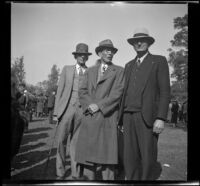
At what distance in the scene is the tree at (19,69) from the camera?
15.3 ft

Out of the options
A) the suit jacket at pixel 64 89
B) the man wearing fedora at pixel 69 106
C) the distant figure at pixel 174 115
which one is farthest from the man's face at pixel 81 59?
the distant figure at pixel 174 115

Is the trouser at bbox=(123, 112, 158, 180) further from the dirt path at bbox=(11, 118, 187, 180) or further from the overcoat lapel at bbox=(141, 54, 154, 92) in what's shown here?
the overcoat lapel at bbox=(141, 54, 154, 92)

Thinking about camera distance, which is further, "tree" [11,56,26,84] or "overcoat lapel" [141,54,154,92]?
"tree" [11,56,26,84]

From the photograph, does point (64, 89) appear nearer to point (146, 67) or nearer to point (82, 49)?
point (82, 49)

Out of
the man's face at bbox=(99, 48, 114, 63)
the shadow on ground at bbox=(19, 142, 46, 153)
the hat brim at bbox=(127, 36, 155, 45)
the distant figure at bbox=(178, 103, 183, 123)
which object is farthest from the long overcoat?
the distant figure at bbox=(178, 103, 183, 123)

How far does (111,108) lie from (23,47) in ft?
A: 6.32

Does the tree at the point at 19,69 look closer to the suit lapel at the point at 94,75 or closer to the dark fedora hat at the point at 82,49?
the dark fedora hat at the point at 82,49

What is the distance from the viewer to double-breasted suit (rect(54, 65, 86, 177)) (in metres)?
4.54

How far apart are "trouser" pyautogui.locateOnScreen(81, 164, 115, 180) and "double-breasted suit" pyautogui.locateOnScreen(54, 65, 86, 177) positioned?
236mm

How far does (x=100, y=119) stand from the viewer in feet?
14.4

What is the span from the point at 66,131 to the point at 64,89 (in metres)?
0.75

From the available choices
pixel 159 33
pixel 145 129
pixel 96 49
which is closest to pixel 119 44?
pixel 96 49

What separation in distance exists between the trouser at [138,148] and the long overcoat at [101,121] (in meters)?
0.22

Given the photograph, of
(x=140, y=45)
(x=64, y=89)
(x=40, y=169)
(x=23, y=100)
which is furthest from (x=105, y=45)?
(x=40, y=169)
